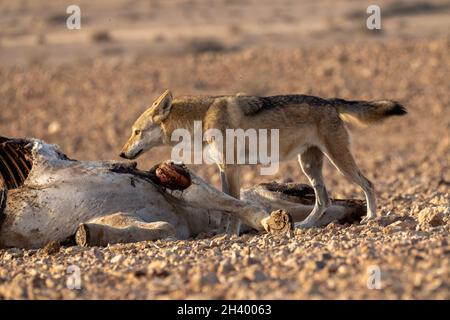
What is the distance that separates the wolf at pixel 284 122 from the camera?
398 inches

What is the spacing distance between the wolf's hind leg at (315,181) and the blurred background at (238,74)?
1.49m

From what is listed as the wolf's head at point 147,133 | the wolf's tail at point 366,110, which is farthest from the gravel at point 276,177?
the wolf's head at point 147,133

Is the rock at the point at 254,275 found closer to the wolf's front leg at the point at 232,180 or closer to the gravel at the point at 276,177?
the gravel at the point at 276,177

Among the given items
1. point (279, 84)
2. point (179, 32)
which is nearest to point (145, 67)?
point (279, 84)

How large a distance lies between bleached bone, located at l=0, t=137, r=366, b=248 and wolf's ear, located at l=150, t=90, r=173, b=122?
895 mm

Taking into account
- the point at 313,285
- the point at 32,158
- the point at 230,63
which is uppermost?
the point at 230,63

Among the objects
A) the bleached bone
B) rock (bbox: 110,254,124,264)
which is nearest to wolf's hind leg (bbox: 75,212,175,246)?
the bleached bone

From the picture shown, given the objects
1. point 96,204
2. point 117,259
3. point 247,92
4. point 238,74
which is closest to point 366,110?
point 96,204

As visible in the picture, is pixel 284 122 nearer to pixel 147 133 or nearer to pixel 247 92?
pixel 147 133

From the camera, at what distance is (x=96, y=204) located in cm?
929

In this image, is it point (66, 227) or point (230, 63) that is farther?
point (230, 63)

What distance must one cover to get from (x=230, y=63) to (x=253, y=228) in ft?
44.1

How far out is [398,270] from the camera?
6.80 m

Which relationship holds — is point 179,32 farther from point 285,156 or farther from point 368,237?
point 368,237
